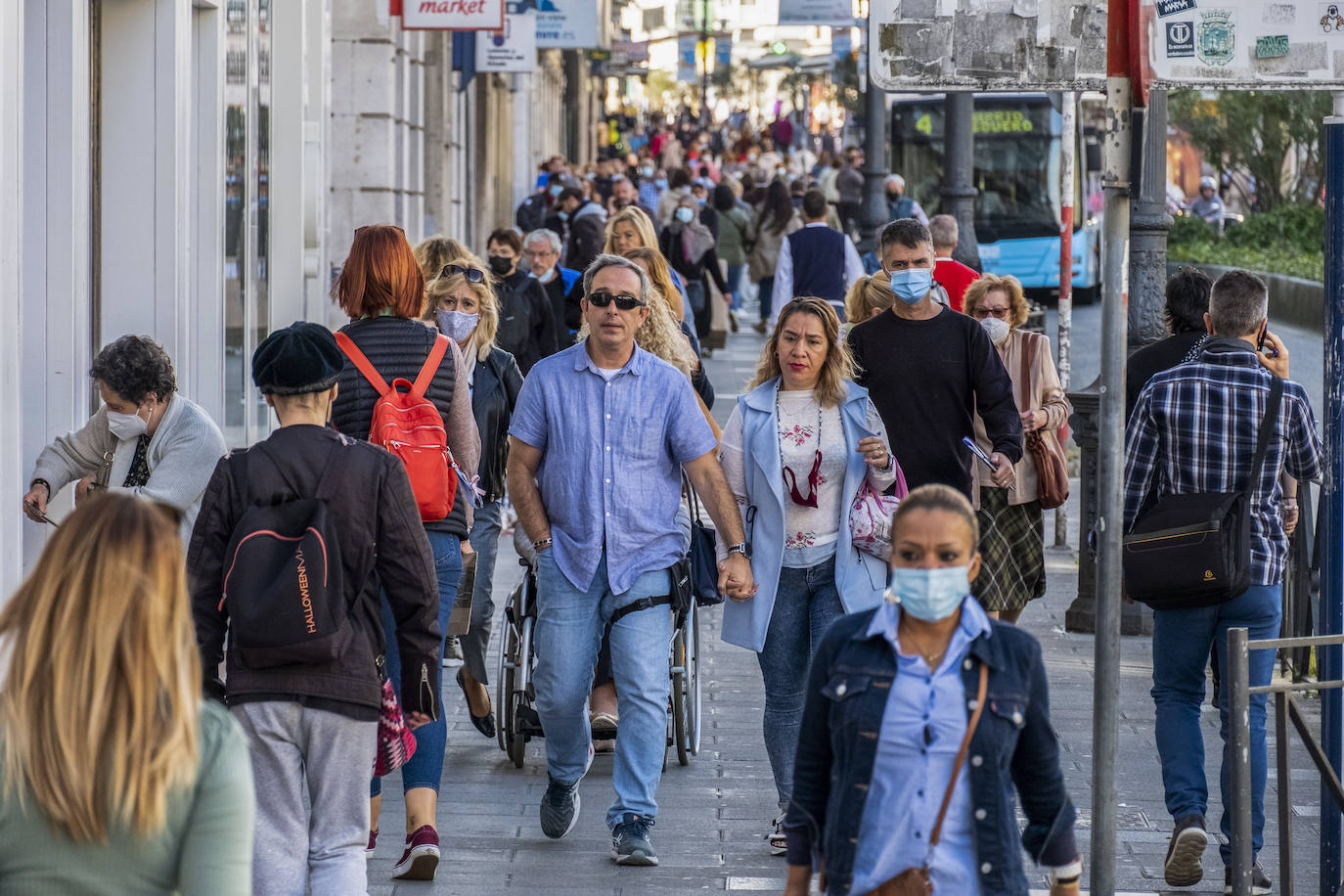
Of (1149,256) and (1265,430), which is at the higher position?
(1149,256)

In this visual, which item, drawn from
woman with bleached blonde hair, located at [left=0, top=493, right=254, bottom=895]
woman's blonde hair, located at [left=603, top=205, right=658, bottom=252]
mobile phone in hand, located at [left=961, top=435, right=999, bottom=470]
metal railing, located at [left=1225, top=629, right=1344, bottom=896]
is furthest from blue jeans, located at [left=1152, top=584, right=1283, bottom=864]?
woman with bleached blonde hair, located at [left=0, top=493, right=254, bottom=895]

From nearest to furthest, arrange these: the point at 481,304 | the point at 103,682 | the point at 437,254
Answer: the point at 103,682 < the point at 481,304 < the point at 437,254

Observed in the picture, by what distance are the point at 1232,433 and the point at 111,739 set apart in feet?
13.1

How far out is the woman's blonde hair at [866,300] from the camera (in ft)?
25.0

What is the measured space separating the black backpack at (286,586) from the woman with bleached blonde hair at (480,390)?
8.66 ft

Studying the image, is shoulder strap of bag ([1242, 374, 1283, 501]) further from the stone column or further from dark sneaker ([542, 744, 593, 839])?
the stone column

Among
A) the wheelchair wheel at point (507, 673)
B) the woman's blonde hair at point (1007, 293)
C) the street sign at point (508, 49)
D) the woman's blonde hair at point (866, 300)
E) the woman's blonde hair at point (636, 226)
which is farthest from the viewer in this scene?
the street sign at point (508, 49)

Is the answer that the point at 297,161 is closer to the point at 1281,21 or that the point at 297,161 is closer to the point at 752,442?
the point at 752,442

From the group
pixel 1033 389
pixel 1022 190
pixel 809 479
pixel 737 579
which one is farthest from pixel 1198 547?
pixel 1022 190

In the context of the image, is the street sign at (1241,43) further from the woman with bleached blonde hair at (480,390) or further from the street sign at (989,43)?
the woman with bleached blonde hair at (480,390)

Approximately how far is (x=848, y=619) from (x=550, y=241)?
25.6 ft

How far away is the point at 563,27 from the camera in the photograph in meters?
24.2

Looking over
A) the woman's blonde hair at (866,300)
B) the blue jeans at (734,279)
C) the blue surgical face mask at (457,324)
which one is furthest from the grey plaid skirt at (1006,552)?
the blue jeans at (734,279)

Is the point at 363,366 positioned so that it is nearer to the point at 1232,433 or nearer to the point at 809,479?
the point at 809,479
